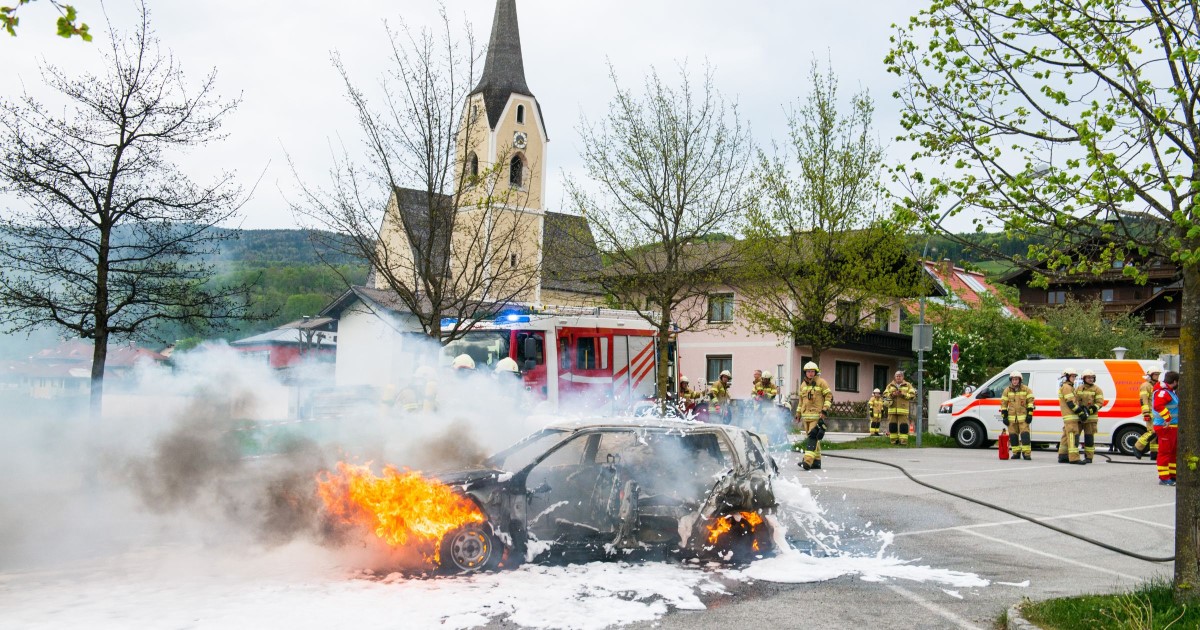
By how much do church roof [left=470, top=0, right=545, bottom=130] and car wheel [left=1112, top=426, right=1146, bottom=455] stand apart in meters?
39.6

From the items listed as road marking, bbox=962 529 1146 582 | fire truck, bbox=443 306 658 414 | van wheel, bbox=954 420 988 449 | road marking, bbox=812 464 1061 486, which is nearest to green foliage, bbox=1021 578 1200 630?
road marking, bbox=962 529 1146 582

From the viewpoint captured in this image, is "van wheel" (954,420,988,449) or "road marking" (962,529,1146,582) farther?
"van wheel" (954,420,988,449)

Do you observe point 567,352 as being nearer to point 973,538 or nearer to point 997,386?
point 973,538

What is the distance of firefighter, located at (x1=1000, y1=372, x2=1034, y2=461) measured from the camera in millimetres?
19406

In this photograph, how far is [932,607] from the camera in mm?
6984

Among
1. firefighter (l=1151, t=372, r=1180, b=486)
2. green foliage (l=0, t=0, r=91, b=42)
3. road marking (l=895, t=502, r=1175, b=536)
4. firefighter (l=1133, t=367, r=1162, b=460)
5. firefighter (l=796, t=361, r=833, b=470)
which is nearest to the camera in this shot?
green foliage (l=0, t=0, r=91, b=42)

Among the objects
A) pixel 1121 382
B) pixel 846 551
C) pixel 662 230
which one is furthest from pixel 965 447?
pixel 846 551

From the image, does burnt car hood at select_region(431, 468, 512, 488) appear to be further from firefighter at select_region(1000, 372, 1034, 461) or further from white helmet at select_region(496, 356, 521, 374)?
firefighter at select_region(1000, 372, 1034, 461)

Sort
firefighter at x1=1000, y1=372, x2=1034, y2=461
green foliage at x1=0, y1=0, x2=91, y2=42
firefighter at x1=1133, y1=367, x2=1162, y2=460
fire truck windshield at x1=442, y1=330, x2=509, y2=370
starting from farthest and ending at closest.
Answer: firefighter at x1=1000, y1=372, x2=1034, y2=461 < fire truck windshield at x1=442, y1=330, x2=509, y2=370 < firefighter at x1=1133, y1=367, x2=1162, y2=460 < green foliage at x1=0, y1=0, x2=91, y2=42

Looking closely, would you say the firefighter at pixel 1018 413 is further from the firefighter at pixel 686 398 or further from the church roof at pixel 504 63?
the church roof at pixel 504 63

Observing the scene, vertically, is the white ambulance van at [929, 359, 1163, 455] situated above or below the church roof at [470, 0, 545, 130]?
below

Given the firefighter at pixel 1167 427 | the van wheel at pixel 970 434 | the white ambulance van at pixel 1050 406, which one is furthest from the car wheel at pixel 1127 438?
the firefighter at pixel 1167 427

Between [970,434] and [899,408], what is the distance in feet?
6.07

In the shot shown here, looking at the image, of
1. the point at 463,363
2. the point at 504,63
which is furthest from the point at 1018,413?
the point at 504,63
